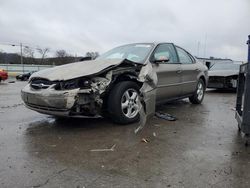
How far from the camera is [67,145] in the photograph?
3900 mm

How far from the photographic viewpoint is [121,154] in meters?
3.54

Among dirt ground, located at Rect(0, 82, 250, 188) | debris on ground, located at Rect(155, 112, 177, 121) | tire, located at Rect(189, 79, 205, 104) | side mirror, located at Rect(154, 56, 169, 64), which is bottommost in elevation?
dirt ground, located at Rect(0, 82, 250, 188)

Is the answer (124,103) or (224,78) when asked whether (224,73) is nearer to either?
(224,78)

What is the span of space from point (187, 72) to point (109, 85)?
2704 mm

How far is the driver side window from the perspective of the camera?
571cm

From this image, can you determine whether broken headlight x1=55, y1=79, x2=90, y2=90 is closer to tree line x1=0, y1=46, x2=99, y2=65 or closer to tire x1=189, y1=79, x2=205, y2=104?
tire x1=189, y1=79, x2=205, y2=104

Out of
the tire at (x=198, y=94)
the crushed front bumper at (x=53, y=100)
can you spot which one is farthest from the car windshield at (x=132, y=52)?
the tire at (x=198, y=94)

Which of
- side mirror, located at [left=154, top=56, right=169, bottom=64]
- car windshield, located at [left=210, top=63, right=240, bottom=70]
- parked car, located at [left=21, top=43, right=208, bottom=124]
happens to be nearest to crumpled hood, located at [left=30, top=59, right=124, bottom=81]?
parked car, located at [left=21, top=43, right=208, bottom=124]

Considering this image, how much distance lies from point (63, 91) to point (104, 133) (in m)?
0.91

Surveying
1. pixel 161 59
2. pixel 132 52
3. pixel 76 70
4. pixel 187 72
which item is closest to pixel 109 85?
pixel 76 70

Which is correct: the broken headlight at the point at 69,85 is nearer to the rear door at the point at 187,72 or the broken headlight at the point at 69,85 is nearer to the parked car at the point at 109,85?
the parked car at the point at 109,85

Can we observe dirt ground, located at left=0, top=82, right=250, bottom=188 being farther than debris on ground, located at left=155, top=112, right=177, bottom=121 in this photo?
No

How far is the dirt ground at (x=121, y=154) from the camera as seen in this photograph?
2820 mm

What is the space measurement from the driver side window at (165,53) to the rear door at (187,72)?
280 mm
